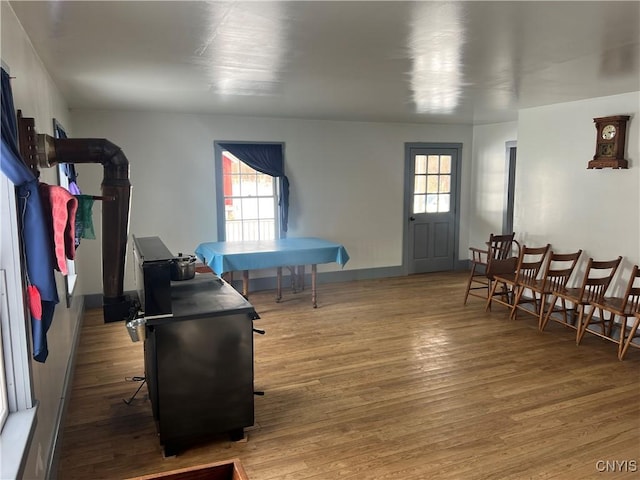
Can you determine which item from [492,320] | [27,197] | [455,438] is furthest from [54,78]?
A: [492,320]

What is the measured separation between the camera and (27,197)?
193 centimetres

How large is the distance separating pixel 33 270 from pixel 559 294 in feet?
14.8

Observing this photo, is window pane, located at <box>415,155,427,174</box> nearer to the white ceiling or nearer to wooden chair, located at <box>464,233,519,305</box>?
wooden chair, located at <box>464,233,519,305</box>

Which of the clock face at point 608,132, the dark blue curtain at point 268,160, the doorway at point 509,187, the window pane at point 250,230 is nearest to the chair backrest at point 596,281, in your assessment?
the clock face at point 608,132

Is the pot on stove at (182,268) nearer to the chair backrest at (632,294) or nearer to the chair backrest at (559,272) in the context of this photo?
the chair backrest at (559,272)

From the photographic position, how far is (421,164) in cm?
769

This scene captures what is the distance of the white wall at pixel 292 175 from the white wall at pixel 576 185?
199 cm

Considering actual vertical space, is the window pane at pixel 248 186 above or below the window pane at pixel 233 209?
above

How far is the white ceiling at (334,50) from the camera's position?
231 cm

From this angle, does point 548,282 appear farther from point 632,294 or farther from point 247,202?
point 247,202

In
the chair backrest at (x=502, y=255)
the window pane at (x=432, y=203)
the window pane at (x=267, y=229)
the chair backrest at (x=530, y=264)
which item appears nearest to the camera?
the chair backrest at (x=530, y=264)

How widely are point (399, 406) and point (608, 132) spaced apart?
3440mm

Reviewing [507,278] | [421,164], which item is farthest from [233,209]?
[507,278]

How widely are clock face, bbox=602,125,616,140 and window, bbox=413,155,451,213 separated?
306 centimetres
